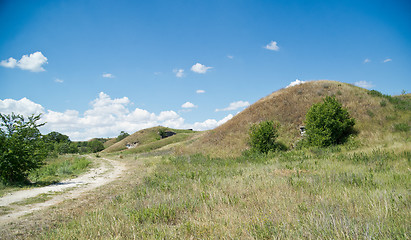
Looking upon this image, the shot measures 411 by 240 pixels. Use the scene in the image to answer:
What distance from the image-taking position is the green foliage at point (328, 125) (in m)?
18.0

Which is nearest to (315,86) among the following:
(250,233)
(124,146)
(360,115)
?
(360,115)

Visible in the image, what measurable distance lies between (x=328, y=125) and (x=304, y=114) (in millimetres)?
6559

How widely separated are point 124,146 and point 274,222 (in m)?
96.3

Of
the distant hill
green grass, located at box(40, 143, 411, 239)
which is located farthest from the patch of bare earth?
the distant hill

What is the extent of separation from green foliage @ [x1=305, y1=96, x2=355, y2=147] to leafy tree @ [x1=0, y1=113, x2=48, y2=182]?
20.7 metres

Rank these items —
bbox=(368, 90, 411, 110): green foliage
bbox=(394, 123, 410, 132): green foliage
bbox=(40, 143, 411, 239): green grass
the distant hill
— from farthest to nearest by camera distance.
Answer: bbox=(368, 90, 411, 110): green foliage → the distant hill → bbox=(394, 123, 410, 132): green foliage → bbox=(40, 143, 411, 239): green grass

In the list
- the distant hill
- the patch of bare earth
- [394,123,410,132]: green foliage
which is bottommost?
the patch of bare earth

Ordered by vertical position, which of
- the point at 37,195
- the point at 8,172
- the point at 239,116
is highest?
the point at 239,116

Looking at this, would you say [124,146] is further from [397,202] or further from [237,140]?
[397,202]

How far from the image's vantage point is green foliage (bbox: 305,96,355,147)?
17953 mm

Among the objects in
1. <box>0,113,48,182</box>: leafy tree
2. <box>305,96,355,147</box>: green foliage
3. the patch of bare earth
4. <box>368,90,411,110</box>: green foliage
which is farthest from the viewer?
<box>368,90,411,110</box>: green foliage

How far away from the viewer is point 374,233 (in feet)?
9.05

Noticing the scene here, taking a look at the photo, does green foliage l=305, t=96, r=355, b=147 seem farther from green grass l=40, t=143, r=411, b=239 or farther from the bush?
green grass l=40, t=143, r=411, b=239

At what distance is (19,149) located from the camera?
12266mm
